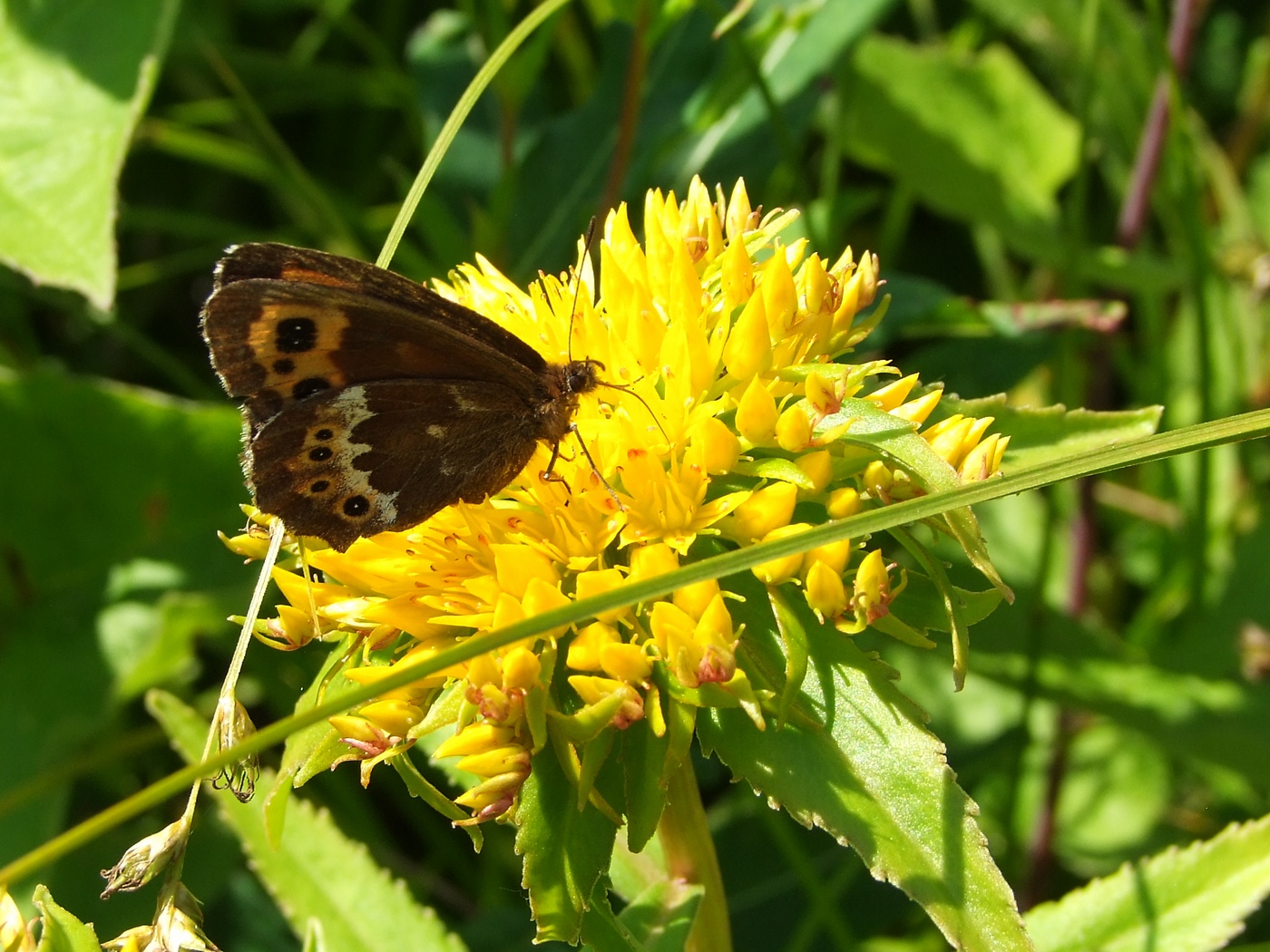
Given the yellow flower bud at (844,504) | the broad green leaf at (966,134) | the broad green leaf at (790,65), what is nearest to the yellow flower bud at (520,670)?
the yellow flower bud at (844,504)

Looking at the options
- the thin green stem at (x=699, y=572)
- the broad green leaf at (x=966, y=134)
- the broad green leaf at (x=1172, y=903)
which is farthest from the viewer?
the broad green leaf at (x=966, y=134)

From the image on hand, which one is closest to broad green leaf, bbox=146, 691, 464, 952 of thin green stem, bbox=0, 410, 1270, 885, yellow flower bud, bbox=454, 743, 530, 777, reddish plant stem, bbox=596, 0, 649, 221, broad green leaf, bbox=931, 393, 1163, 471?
yellow flower bud, bbox=454, 743, 530, 777

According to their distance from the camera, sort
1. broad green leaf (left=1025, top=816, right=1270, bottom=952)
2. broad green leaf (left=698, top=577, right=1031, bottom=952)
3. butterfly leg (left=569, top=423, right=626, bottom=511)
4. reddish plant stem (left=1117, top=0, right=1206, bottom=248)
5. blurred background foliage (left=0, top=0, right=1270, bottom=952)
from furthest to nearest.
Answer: reddish plant stem (left=1117, top=0, right=1206, bottom=248) < blurred background foliage (left=0, top=0, right=1270, bottom=952) < broad green leaf (left=1025, top=816, right=1270, bottom=952) < butterfly leg (left=569, top=423, right=626, bottom=511) < broad green leaf (left=698, top=577, right=1031, bottom=952)

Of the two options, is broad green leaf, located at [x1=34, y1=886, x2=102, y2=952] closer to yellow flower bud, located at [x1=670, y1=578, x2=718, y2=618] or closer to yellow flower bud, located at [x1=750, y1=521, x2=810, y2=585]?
yellow flower bud, located at [x1=670, y1=578, x2=718, y2=618]

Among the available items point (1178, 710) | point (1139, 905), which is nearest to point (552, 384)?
point (1139, 905)

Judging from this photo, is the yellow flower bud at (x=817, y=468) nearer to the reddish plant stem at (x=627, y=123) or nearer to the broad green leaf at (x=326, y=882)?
the broad green leaf at (x=326, y=882)

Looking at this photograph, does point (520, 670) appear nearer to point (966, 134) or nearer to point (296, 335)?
point (296, 335)
